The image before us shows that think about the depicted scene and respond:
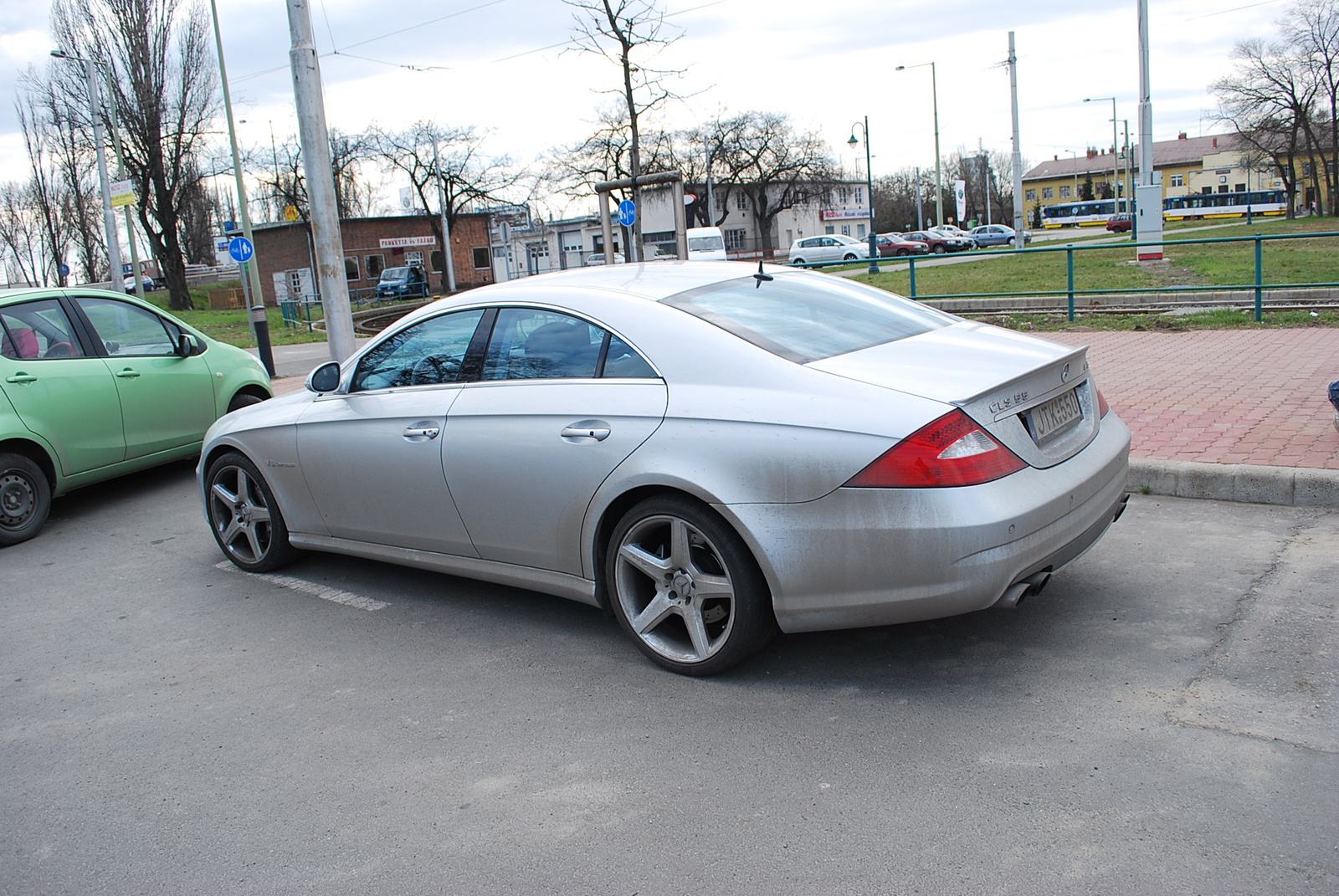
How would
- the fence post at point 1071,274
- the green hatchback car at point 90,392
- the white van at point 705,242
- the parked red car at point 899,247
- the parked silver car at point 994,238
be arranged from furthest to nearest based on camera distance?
the parked silver car at point 994,238
the parked red car at point 899,247
the white van at point 705,242
the fence post at point 1071,274
the green hatchback car at point 90,392

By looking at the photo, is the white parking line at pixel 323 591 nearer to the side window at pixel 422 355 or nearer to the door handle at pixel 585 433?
the side window at pixel 422 355

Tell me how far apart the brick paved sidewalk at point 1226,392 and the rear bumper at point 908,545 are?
2964mm

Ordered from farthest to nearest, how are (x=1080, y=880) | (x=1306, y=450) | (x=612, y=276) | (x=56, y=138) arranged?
(x=56, y=138), (x=1306, y=450), (x=612, y=276), (x=1080, y=880)

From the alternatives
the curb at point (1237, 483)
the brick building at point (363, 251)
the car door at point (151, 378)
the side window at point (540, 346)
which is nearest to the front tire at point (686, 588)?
the side window at point (540, 346)

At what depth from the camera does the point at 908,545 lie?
131 inches

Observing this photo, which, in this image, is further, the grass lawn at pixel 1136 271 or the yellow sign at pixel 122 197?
the yellow sign at pixel 122 197

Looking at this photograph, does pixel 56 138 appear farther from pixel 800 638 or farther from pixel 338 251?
pixel 800 638

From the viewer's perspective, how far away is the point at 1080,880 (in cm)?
250

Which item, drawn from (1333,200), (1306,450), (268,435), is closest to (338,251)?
(268,435)

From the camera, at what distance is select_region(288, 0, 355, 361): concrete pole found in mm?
11320

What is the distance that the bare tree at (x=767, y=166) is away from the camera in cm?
7081

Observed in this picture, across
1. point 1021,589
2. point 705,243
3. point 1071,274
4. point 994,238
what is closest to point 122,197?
point 705,243

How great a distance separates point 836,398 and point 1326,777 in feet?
5.78

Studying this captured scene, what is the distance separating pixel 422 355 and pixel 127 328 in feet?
14.2
